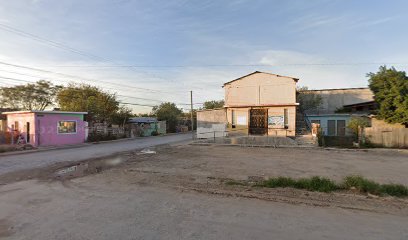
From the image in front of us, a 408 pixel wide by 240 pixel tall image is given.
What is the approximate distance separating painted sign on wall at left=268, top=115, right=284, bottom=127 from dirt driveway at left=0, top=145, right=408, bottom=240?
14848 millimetres

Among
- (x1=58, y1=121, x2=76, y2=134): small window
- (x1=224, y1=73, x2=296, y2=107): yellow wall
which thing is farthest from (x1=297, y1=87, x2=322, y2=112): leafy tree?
(x1=58, y1=121, x2=76, y2=134): small window

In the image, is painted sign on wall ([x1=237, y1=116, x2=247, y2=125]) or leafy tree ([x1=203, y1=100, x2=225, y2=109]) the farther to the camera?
leafy tree ([x1=203, y1=100, x2=225, y2=109])

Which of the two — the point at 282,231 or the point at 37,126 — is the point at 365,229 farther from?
the point at 37,126

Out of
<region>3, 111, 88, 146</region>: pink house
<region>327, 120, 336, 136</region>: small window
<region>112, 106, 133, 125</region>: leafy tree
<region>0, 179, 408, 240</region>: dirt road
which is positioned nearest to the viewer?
<region>0, 179, 408, 240</region>: dirt road

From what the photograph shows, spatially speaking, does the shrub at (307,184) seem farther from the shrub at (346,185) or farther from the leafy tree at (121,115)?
the leafy tree at (121,115)

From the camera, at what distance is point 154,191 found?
7.45 meters

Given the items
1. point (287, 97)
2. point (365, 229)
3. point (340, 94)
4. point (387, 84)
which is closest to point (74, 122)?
point (287, 97)

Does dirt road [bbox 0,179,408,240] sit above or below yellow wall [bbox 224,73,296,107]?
below

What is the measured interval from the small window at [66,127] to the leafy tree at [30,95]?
19412 mm

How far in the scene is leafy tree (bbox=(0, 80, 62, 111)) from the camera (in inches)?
1521

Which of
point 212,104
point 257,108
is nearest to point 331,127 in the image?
point 257,108

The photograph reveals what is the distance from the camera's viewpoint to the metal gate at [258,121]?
82.6ft

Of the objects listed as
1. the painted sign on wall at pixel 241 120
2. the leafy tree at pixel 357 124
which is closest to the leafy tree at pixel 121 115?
the painted sign on wall at pixel 241 120

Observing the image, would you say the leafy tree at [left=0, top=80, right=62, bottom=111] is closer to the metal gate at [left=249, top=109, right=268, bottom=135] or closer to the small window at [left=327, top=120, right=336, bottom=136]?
the metal gate at [left=249, top=109, right=268, bottom=135]
